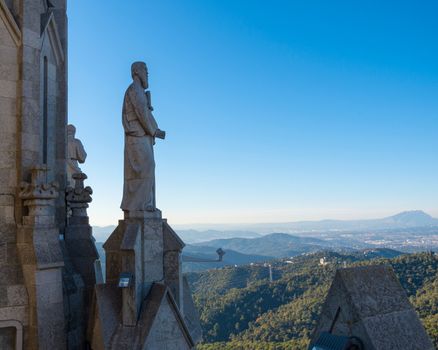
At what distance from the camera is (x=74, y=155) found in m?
10.5

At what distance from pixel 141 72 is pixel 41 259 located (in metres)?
3.12

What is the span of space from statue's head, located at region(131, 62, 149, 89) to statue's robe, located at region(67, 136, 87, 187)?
13.5ft

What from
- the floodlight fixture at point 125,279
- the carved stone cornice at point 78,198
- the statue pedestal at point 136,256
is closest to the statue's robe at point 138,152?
the statue pedestal at point 136,256

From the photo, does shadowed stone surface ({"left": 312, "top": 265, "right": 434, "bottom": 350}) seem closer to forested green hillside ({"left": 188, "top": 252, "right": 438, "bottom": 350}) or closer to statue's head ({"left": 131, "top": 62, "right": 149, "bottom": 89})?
statue's head ({"left": 131, "top": 62, "right": 149, "bottom": 89})

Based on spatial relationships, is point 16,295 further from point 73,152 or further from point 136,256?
point 73,152

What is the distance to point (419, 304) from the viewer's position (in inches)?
2083

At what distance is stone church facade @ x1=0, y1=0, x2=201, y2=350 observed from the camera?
5.97m

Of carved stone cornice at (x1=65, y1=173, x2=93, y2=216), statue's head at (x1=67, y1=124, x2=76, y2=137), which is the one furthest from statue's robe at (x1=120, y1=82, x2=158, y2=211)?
statue's head at (x1=67, y1=124, x2=76, y2=137)

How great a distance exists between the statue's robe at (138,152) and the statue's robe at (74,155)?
406cm

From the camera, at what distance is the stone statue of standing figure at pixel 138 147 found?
21.5 feet

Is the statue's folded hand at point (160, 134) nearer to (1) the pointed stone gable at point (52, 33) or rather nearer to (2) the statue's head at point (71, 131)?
(1) the pointed stone gable at point (52, 33)

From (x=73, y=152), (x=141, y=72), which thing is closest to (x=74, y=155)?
(x=73, y=152)

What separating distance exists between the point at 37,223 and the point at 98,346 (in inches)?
76.0

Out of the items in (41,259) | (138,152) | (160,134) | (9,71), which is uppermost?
(9,71)
